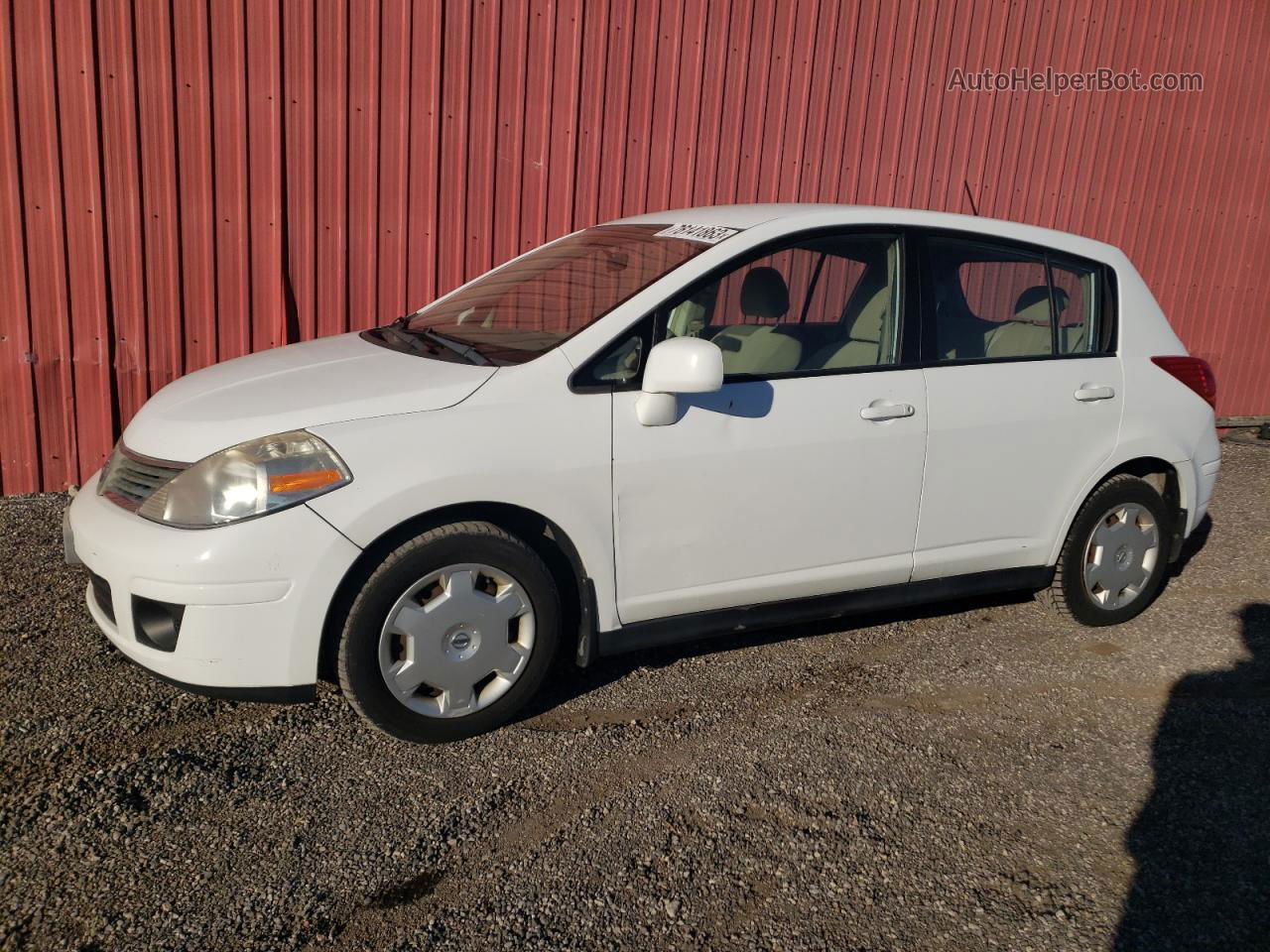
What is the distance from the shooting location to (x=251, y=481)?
118 inches

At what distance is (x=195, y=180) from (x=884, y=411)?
393 cm

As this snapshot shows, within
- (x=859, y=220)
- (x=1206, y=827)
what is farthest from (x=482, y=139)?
(x=1206, y=827)

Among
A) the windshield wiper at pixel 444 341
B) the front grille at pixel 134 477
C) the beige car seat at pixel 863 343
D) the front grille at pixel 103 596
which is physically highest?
the beige car seat at pixel 863 343

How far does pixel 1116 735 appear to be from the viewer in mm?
3688

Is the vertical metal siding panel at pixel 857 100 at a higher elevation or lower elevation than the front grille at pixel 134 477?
higher

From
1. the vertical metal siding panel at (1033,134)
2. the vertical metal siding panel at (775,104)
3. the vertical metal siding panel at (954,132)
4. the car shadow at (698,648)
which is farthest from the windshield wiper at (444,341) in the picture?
the vertical metal siding panel at (1033,134)

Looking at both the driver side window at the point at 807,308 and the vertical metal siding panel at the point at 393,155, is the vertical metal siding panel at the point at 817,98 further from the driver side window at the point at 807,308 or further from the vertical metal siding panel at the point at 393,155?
the driver side window at the point at 807,308

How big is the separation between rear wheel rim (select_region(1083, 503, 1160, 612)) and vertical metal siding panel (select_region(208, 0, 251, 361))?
444 centimetres

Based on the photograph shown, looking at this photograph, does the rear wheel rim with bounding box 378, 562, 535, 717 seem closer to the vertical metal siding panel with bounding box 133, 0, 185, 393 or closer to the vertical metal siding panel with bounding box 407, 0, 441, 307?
the vertical metal siding panel with bounding box 133, 0, 185, 393

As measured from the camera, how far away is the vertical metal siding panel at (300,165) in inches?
224

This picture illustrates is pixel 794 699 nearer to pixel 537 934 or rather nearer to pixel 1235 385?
pixel 537 934

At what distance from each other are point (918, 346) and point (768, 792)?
1.76 metres

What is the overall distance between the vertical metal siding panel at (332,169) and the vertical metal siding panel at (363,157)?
3 centimetres

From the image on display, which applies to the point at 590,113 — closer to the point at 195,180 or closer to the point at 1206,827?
the point at 195,180
